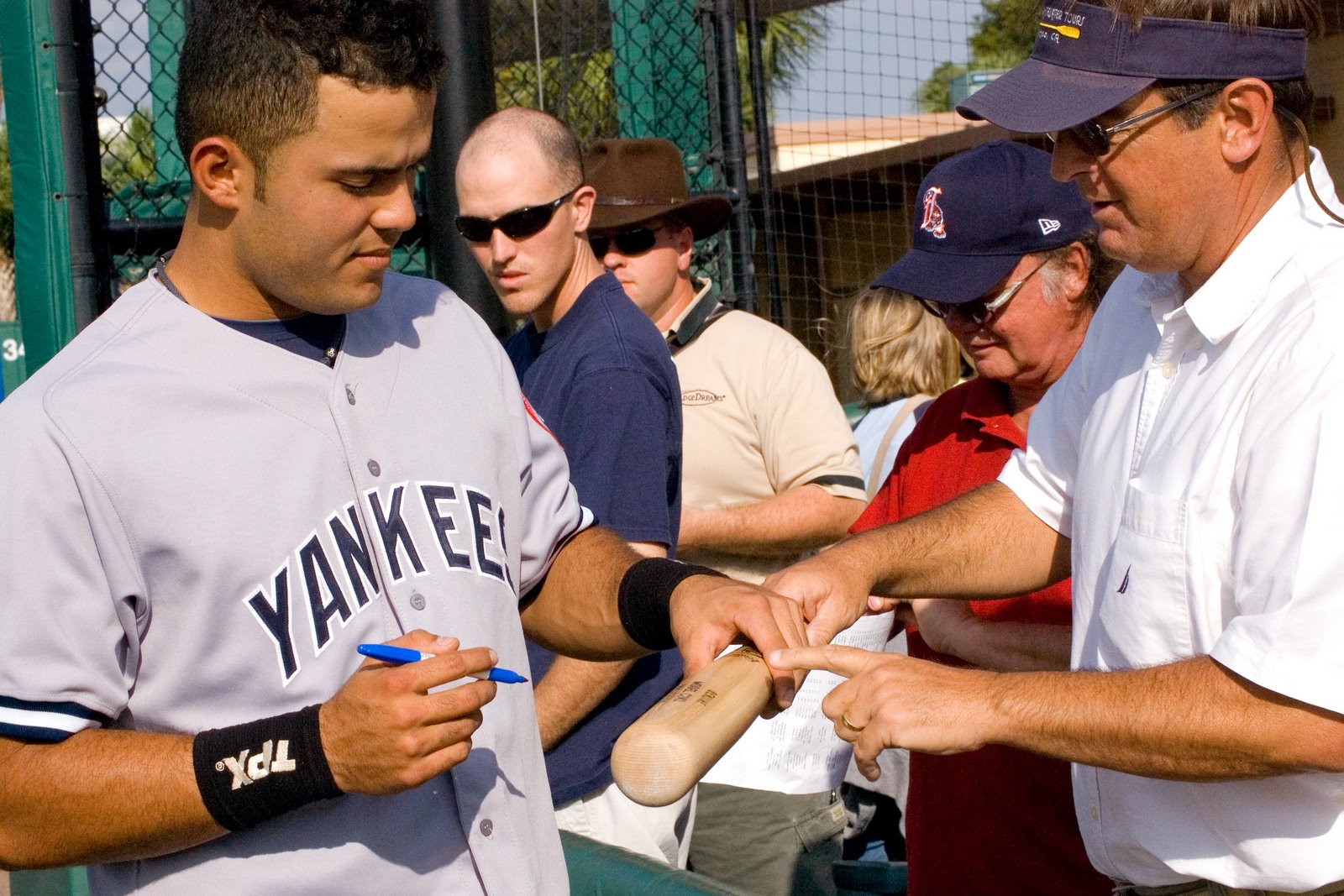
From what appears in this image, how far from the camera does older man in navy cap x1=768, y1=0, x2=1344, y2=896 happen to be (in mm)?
1561

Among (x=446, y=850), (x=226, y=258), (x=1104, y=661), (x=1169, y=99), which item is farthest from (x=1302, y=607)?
(x=226, y=258)

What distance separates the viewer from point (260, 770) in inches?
57.2

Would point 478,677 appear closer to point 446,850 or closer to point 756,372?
point 446,850

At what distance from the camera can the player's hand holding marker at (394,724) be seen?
1459 mm

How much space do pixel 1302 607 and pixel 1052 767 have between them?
1.00 m

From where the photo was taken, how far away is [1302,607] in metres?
1.53

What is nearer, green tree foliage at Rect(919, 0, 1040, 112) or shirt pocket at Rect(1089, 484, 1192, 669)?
shirt pocket at Rect(1089, 484, 1192, 669)

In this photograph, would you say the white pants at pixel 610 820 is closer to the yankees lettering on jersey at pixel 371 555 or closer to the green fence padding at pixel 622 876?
the green fence padding at pixel 622 876

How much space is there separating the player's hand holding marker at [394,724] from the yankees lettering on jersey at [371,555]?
0.36ft

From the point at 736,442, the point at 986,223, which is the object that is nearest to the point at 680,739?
the point at 986,223

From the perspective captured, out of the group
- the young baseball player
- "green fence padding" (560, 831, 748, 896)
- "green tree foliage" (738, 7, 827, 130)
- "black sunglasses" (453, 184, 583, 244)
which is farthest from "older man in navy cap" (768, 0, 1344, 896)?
"green tree foliage" (738, 7, 827, 130)

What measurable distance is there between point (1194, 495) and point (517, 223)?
1912mm

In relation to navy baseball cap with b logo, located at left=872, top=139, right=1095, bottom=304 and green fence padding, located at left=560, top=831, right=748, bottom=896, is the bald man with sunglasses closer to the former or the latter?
green fence padding, located at left=560, top=831, right=748, bottom=896

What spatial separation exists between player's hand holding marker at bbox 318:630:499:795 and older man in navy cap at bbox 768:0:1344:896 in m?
0.50
